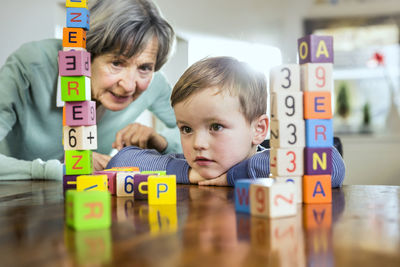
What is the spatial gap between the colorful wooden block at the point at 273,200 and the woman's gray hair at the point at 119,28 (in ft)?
4.23

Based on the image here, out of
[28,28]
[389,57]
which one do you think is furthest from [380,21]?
[28,28]

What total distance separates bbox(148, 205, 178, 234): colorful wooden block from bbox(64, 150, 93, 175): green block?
30 centimetres

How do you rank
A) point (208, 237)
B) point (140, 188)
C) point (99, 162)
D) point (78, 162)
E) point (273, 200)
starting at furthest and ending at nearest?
point (99, 162) → point (78, 162) → point (140, 188) → point (273, 200) → point (208, 237)

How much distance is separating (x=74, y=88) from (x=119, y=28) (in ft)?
2.87

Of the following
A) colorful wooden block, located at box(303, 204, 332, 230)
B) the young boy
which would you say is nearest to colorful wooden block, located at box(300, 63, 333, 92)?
colorful wooden block, located at box(303, 204, 332, 230)

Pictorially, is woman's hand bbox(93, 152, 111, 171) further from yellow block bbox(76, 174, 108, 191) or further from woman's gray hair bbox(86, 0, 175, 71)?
yellow block bbox(76, 174, 108, 191)

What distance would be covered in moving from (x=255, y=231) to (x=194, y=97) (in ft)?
2.47

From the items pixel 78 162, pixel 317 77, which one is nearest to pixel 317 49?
pixel 317 77

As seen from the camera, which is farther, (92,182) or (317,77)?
(92,182)

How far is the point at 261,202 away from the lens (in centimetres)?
71

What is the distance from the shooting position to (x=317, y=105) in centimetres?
85

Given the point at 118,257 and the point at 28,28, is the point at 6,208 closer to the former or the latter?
the point at 118,257

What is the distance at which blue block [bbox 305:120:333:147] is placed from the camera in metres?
0.85

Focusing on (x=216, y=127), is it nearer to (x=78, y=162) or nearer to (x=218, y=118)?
(x=218, y=118)
